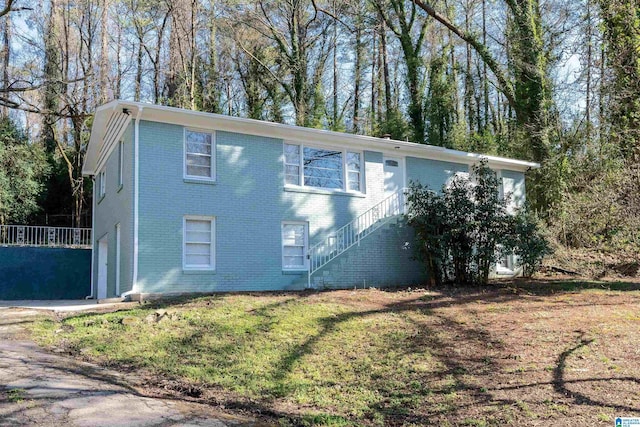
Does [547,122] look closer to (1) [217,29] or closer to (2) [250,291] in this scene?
(2) [250,291]

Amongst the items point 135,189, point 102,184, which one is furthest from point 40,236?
point 135,189

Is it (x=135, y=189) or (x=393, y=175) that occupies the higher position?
(x=393, y=175)

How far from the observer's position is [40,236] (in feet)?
71.9

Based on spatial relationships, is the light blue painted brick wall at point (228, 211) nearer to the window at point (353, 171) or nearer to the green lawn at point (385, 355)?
the window at point (353, 171)

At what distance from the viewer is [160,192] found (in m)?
13.9

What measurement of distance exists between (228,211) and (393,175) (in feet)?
19.3

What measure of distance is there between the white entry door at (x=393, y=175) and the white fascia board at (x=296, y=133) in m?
0.27

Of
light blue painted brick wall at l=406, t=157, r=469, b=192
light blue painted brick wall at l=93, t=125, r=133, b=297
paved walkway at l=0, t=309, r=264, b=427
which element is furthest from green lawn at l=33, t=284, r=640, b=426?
light blue painted brick wall at l=406, t=157, r=469, b=192

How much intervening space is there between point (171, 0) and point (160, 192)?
46.4 ft

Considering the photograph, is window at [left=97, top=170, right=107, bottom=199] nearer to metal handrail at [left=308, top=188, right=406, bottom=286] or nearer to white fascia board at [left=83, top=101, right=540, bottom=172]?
white fascia board at [left=83, top=101, right=540, bottom=172]

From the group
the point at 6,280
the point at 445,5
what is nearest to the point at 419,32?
the point at 445,5

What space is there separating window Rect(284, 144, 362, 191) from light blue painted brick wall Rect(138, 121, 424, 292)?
Result: 425 mm

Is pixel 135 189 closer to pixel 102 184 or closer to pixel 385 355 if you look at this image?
pixel 102 184

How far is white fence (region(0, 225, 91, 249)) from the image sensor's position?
2164 cm
